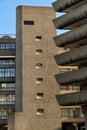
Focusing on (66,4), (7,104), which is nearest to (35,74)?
(7,104)

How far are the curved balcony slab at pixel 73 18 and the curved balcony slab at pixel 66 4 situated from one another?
4.67ft

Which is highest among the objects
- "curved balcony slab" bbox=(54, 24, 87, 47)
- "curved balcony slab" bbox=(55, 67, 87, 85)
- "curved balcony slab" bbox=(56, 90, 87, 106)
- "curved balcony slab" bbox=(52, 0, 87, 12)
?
"curved balcony slab" bbox=(52, 0, 87, 12)

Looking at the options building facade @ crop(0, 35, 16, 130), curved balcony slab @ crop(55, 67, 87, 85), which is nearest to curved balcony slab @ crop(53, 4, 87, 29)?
curved balcony slab @ crop(55, 67, 87, 85)

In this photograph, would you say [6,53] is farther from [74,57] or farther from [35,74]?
[74,57]

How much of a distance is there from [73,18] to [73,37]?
2.39 meters

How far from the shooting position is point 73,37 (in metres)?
45.9

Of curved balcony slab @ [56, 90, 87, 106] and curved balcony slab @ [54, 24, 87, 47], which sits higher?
curved balcony slab @ [54, 24, 87, 47]

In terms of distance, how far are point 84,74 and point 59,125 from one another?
2603 cm

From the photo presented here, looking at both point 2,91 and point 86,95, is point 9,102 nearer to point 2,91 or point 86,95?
point 2,91

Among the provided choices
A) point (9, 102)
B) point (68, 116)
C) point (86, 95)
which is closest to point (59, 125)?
point (68, 116)

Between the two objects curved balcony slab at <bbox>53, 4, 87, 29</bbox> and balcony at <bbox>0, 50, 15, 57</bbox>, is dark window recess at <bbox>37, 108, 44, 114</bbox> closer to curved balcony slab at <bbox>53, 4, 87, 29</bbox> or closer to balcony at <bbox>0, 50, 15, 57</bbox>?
balcony at <bbox>0, 50, 15, 57</bbox>

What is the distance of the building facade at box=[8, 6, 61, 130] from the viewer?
6644 cm

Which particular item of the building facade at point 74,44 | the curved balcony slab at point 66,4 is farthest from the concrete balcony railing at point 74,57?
the curved balcony slab at point 66,4

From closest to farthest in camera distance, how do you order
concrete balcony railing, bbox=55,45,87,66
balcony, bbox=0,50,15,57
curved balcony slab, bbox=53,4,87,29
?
concrete balcony railing, bbox=55,45,87,66
curved balcony slab, bbox=53,4,87,29
balcony, bbox=0,50,15,57
